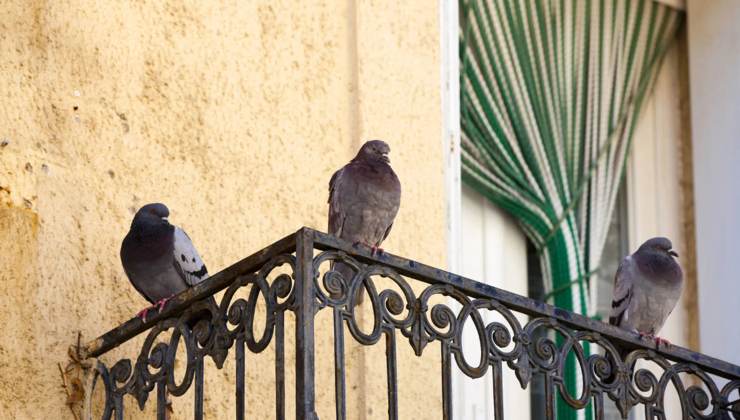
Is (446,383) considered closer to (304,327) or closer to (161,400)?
(304,327)

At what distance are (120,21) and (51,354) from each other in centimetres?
119

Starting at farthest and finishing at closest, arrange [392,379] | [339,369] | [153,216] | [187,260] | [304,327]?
1. [187,260]
2. [153,216]
3. [392,379]
4. [339,369]
5. [304,327]

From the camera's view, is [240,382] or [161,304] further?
[161,304]

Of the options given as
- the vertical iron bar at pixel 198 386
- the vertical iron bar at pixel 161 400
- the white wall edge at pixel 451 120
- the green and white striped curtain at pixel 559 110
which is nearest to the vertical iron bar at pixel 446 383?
the vertical iron bar at pixel 198 386

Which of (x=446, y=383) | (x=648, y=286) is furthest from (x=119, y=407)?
(x=648, y=286)

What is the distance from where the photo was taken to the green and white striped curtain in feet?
21.1

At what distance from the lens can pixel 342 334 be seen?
413 cm

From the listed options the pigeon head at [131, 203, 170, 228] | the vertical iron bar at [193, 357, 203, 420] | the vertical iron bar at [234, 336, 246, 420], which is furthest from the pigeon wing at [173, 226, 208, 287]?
the vertical iron bar at [234, 336, 246, 420]

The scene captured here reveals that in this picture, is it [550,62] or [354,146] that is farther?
[550,62]

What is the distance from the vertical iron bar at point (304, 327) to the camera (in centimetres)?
389

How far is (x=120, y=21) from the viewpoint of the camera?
5.13m

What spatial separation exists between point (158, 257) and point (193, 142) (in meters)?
0.61

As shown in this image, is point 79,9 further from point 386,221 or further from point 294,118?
point 386,221

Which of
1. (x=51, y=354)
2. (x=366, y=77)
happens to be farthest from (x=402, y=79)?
(x=51, y=354)
